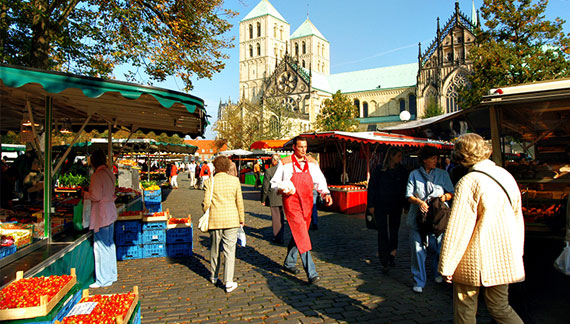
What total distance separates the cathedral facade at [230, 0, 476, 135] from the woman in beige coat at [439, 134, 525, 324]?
1363 inches

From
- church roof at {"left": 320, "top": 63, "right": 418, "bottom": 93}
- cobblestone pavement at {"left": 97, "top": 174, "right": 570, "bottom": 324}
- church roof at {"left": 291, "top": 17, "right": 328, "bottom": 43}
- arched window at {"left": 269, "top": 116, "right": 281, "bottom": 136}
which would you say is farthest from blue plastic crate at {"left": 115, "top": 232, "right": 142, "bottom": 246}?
church roof at {"left": 291, "top": 17, "right": 328, "bottom": 43}

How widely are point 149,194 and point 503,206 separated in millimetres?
11078

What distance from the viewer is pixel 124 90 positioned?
3.68 meters

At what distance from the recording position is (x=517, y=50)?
1622cm

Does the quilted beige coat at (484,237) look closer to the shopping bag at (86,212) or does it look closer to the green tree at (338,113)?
the shopping bag at (86,212)

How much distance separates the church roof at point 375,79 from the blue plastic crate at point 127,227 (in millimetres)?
65783

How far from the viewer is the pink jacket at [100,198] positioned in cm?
494

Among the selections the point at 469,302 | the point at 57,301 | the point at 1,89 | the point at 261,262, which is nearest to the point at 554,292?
the point at 469,302

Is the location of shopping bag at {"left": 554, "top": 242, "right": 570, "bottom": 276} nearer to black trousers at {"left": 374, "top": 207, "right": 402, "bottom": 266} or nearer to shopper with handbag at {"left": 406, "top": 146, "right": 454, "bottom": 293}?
shopper with handbag at {"left": 406, "top": 146, "right": 454, "bottom": 293}

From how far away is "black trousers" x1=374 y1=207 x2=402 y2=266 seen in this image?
5266mm

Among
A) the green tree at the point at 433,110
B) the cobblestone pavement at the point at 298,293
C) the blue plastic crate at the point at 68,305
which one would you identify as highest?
the green tree at the point at 433,110

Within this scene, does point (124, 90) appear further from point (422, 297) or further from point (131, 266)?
point (422, 297)

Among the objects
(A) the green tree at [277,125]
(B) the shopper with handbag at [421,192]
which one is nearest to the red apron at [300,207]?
(B) the shopper with handbag at [421,192]


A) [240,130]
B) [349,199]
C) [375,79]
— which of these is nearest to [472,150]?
[349,199]
